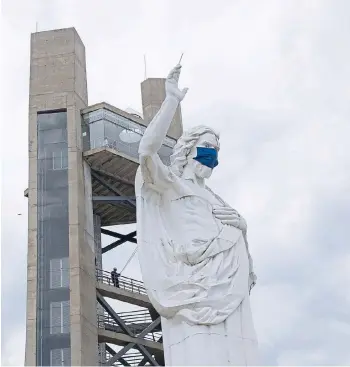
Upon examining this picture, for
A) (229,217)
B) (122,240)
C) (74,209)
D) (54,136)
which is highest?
(54,136)

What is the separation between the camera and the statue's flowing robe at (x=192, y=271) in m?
9.22

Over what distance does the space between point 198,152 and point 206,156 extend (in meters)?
0.13

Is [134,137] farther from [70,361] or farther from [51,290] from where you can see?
[70,361]

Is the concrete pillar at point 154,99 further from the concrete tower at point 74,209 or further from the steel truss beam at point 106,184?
the steel truss beam at point 106,184

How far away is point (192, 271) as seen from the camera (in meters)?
9.62

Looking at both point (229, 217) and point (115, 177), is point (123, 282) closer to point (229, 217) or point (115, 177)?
point (115, 177)

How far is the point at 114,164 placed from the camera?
108 ft

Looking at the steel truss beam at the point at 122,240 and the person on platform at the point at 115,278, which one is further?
the steel truss beam at the point at 122,240

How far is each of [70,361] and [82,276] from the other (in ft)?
11.4

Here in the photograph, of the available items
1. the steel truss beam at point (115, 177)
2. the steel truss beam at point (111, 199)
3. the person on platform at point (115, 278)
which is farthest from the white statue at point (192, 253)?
the person on platform at point (115, 278)

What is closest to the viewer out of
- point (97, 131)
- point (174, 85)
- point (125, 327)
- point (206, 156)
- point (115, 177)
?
point (174, 85)

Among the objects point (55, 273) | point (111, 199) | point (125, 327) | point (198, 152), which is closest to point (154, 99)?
point (111, 199)

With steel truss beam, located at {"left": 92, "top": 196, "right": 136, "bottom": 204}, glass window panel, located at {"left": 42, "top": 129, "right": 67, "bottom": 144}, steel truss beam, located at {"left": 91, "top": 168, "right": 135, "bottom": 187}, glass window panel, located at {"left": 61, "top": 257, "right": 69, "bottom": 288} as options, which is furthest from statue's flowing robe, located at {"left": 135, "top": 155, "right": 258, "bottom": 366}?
steel truss beam, located at {"left": 91, "top": 168, "right": 135, "bottom": 187}

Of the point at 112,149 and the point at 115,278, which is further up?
the point at 112,149
